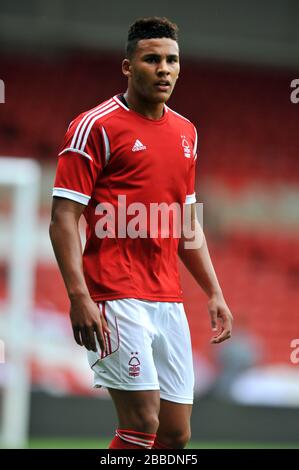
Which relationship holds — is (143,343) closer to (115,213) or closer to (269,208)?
(115,213)

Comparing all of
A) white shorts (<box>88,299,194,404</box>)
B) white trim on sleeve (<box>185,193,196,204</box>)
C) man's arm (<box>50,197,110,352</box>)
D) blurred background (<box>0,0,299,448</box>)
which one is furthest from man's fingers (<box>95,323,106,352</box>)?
blurred background (<box>0,0,299,448</box>)

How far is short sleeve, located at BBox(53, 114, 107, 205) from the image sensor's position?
154 inches

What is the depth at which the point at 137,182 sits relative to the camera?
4012mm

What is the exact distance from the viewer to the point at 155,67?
4012 millimetres

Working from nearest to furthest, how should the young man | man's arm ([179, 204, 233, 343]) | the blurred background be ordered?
the young man → man's arm ([179, 204, 233, 343]) → the blurred background

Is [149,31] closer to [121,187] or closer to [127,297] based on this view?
[121,187]

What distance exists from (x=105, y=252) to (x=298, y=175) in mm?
10997

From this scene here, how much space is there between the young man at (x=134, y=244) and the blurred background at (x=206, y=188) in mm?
5640

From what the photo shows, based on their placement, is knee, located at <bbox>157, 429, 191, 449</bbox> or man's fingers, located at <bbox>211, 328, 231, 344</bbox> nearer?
knee, located at <bbox>157, 429, 191, 449</bbox>

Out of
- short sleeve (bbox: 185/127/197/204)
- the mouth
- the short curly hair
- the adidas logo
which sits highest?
the short curly hair

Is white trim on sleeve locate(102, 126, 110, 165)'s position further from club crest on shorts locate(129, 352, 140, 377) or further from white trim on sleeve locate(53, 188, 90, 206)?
club crest on shorts locate(129, 352, 140, 377)

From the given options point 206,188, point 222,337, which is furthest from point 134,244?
point 206,188

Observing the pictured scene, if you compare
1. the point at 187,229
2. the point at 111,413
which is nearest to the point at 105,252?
the point at 187,229

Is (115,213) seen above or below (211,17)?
below
